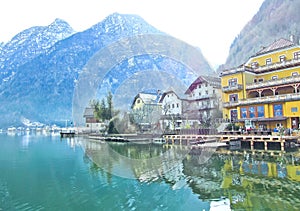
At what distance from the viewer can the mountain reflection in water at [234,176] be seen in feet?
45.3

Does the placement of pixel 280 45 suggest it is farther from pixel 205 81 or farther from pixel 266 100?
pixel 205 81

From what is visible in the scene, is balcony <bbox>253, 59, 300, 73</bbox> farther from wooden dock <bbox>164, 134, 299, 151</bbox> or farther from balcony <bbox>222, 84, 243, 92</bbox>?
wooden dock <bbox>164, 134, 299, 151</bbox>

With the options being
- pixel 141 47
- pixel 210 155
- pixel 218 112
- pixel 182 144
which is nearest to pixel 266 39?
pixel 141 47

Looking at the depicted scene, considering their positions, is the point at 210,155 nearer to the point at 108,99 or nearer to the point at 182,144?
the point at 182,144

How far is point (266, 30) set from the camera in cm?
13200

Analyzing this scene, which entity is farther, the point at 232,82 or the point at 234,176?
the point at 232,82

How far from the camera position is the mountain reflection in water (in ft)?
45.3

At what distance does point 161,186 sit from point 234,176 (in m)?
5.67

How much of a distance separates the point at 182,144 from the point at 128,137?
14316mm

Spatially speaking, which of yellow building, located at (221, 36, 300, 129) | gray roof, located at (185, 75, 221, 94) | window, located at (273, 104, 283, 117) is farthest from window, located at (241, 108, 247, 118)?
gray roof, located at (185, 75, 221, 94)

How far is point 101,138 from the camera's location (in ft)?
200

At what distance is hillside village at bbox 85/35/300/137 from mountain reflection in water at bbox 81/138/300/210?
9497 mm

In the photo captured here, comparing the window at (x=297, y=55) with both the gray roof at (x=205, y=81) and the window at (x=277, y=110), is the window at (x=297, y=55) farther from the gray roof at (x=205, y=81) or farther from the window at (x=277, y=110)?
the gray roof at (x=205, y=81)

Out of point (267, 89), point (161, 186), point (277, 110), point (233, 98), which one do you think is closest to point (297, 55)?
point (267, 89)
